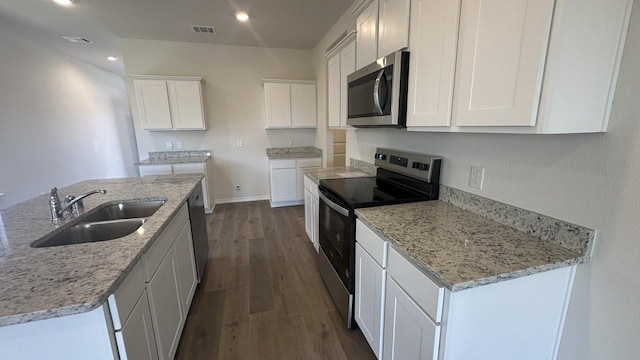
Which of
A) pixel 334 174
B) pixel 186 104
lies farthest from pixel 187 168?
pixel 334 174

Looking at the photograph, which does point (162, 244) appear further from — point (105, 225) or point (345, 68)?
point (345, 68)

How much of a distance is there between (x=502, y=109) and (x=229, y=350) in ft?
6.67

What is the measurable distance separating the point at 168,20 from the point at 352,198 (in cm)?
354

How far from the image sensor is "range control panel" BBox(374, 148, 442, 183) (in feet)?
5.66

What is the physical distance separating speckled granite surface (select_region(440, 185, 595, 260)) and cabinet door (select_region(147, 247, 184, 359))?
179 cm

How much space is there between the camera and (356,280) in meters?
1.68

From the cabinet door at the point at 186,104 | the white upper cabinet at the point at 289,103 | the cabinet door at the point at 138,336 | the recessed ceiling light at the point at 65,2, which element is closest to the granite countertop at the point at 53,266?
the cabinet door at the point at 138,336

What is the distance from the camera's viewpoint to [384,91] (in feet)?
5.47

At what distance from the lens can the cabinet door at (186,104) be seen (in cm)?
409

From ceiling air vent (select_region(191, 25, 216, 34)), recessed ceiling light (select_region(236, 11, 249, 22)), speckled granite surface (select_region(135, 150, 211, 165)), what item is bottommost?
speckled granite surface (select_region(135, 150, 211, 165))

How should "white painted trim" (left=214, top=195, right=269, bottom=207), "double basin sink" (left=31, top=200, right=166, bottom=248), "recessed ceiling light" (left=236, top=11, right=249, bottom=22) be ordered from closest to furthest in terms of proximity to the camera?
A: 1. "double basin sink" (left=31, top=200, right=166, bottom=248)
2. "recessed ceiling light" (left=236, top=11, right=249, bottom=22)
3. "white painted trim" (left=214, top=195, right=269, bottom=207)

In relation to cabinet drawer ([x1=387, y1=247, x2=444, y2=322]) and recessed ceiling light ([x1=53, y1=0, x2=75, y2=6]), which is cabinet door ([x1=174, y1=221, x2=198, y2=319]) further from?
recessed ceiling light ([x1=53, y1=0, x2=75, y2=6])

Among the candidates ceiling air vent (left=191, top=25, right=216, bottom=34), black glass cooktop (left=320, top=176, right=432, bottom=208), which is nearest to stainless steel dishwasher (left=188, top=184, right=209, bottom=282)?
black glass cooktop (left=320, top=176, right=432, bottom=208)

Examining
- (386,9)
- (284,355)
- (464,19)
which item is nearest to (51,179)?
(284,355)
